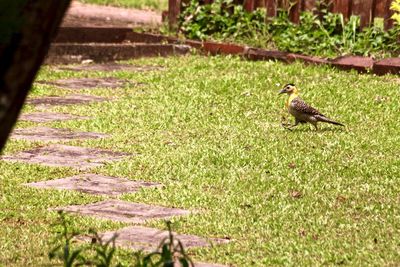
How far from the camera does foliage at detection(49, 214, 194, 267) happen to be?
4441 mm

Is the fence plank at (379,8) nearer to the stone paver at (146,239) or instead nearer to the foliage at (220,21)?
the foliage at (220,21)

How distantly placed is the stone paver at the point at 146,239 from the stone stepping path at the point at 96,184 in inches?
40.5

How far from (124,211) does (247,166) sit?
153cm

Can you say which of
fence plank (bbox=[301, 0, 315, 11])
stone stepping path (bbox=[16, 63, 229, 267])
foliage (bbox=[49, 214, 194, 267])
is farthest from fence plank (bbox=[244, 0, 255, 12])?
foliage (bbox=[49, 214, 194, 267])

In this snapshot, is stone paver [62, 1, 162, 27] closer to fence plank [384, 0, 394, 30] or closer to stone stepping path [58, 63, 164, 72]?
stone stepping path [58, 63, 164, 72]

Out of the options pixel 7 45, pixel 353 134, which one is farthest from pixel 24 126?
pixel 7 45

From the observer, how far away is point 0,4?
3.23 m

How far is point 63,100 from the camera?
35.5 ft

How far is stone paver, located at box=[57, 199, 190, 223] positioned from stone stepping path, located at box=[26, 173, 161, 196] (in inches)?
12.7

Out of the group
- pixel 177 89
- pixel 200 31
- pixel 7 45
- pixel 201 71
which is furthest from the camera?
pixel 200 31

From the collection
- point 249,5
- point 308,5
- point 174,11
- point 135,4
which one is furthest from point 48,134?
point 135,4

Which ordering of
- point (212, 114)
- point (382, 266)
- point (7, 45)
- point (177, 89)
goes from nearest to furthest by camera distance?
point (7, 45), point (382, 266), point (212, 114), point (177, 89)

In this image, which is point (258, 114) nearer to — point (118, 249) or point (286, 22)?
point (286, 22)

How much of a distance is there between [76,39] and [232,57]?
2.28 metres
